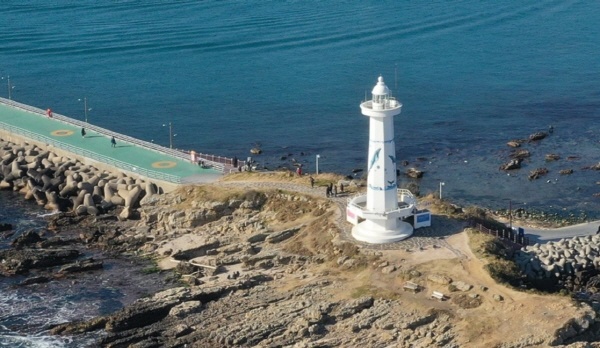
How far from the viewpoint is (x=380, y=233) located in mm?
46375

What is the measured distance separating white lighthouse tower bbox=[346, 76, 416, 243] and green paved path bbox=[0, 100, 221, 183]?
1276cm

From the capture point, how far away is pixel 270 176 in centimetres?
5484

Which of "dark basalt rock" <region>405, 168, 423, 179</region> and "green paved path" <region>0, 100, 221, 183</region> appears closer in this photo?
"green paved path" <region>0, 100, 221, 183</region>

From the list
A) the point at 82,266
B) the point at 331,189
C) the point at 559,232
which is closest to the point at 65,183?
the point at 82,266

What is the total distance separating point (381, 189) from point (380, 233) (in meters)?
1.93

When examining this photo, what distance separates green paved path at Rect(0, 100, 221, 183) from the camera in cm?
5831

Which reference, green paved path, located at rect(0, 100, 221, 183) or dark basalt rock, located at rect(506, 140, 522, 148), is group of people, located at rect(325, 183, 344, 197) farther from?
dark basalt rock, located at rect(506, 140, 522, 148)

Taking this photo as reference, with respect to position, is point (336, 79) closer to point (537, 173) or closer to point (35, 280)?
point (537, 173)

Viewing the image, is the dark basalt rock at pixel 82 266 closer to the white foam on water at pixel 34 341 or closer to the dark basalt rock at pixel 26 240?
the dark basalt rock at pixel 26 240

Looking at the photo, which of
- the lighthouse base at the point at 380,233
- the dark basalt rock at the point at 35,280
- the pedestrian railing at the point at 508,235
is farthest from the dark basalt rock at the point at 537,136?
the dark basalt rock at the point at 35,280

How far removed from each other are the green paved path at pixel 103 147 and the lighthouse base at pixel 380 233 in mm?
12623

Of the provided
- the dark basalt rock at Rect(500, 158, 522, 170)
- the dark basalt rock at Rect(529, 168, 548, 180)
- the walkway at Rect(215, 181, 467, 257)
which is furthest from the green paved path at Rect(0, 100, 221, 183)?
the dark basalt rock at Rect(529, 168, 548, 180)

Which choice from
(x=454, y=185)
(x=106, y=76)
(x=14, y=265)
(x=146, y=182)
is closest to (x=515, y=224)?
(x=454, y=185)

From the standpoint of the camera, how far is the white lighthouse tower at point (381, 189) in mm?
44625
